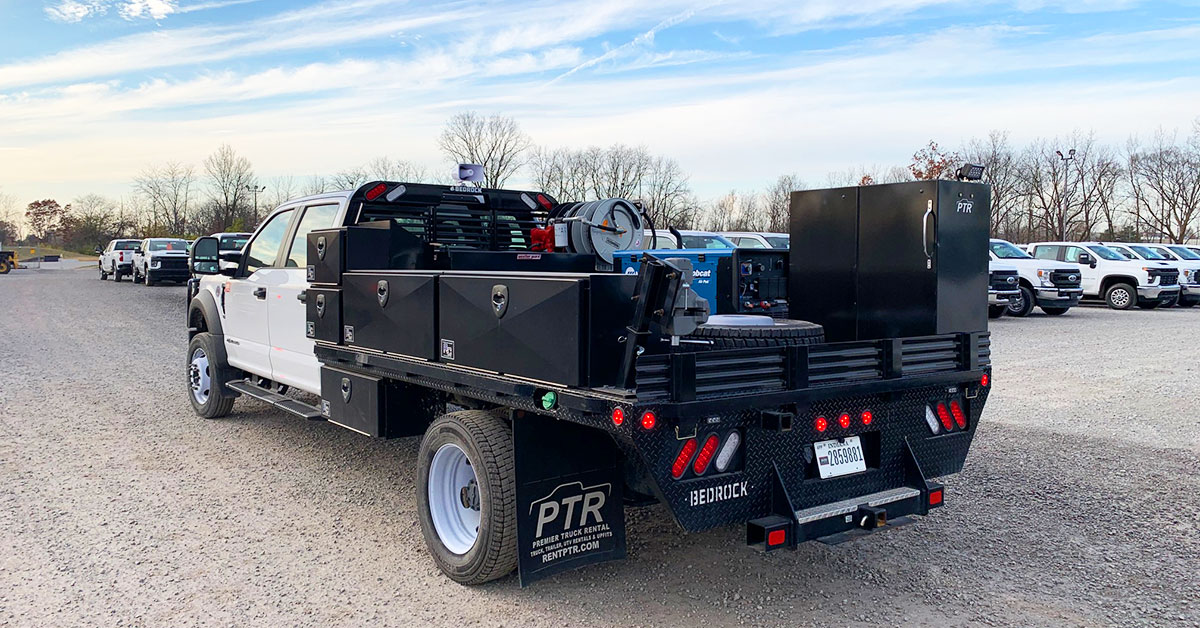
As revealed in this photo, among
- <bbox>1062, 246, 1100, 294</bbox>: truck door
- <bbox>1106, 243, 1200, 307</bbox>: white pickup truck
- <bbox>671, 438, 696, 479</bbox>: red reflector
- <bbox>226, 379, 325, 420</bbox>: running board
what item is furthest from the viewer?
<bbox>1106, 243, 1200, 307</bbox>: white pickup truck

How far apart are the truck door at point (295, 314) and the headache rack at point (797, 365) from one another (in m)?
3.42

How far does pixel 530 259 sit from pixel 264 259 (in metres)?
2.52

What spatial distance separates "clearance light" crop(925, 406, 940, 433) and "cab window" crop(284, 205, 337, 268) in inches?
163

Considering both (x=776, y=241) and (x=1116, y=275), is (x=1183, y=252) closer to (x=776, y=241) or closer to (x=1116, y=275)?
(x=1116, y=275)

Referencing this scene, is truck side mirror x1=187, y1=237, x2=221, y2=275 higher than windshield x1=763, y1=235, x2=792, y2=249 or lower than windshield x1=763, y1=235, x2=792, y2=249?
lower

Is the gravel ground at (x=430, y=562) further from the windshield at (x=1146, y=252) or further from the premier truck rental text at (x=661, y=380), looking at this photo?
the windshield at (x=1146, y=252)

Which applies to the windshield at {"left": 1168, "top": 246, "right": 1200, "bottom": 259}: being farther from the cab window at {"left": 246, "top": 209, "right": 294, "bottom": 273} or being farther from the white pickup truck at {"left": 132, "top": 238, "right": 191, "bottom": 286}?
the white pickup truck at {"left": 132, "top": 238, "right": 191, "bottom": 286}

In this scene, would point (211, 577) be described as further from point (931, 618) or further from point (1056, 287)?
point (1056, 287)

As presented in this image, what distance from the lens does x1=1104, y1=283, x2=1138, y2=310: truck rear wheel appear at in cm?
2314

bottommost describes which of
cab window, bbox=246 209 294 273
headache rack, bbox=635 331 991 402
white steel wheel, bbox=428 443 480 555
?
white steel wheel, bbox=428 443 480 555

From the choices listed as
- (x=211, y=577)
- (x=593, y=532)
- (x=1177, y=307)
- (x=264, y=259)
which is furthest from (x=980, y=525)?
(x=1177, y=307)

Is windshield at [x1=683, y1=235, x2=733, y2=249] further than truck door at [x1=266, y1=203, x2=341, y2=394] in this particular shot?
Yes

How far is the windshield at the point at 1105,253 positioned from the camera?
23.7 m

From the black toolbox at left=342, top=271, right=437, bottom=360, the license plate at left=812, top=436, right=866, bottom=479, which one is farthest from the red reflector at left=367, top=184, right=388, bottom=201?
the license plate at left=812, top=436, right=866, bottom=479
